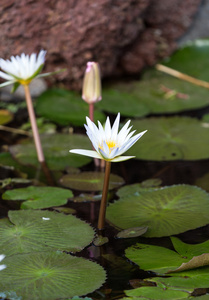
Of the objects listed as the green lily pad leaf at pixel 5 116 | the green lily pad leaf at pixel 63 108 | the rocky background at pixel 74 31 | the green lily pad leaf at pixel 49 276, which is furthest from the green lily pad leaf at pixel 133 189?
the rocky background at pixel 74 31

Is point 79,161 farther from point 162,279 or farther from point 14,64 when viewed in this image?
point 162,279

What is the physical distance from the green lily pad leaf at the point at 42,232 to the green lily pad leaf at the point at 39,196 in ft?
0.26

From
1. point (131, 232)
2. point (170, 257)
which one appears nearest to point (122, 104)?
point (131, 232)

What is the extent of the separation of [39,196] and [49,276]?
49cm

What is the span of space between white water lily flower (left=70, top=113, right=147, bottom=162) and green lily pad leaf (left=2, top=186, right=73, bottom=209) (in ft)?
1.19

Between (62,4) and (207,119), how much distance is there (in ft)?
2.96

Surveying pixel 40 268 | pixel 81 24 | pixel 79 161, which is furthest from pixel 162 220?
pixel 81 24

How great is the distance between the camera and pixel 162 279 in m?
1.10

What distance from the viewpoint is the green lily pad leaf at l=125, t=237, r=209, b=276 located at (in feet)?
3.67

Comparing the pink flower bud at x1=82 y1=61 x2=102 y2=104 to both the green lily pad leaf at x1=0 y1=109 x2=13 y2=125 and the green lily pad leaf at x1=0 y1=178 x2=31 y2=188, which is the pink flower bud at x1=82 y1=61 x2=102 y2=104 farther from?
the green lily pad leaf at x1=0 y1=109 x2=13 y2=125

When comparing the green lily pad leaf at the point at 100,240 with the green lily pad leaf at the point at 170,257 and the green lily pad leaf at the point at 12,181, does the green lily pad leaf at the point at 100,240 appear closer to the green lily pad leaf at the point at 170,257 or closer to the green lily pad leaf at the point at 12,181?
the green lily pad leaf at the point at 170,257

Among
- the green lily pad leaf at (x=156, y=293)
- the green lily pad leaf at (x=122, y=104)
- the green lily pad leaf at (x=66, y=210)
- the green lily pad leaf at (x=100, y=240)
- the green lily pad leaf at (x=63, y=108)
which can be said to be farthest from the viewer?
the green lily pad leaf at (x=122, y=104)

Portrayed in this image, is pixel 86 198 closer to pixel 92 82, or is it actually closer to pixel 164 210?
pixel 164 210

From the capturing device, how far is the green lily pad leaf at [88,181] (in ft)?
5.41
